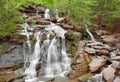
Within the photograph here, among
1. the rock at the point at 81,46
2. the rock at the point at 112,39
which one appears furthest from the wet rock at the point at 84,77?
the rock at the point at 112,39

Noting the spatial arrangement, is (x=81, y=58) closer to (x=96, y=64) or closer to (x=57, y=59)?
(x=96, y=64)

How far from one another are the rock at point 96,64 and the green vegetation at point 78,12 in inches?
186

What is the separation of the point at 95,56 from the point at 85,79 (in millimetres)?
2169

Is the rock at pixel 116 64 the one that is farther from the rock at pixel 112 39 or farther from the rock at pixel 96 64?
the rock at pixel 112 39

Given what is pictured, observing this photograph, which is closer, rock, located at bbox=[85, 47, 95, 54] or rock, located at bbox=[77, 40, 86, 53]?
rock, located at bbox=[85, 47, 95, 54]

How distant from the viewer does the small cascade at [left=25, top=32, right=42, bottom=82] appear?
12.1 meters

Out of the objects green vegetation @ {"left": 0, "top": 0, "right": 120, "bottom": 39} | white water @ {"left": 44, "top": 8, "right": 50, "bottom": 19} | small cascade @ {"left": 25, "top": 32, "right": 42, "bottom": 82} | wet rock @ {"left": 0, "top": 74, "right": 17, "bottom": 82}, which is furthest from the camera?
white water @ {"left": 44, "top": 8, "right": 50, "bottom": 19}

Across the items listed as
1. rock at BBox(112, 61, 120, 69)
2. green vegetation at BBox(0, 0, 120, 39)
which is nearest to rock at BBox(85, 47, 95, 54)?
rock at BBox(112, 61, 120, 69)

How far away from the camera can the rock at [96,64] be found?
1145 centimetres

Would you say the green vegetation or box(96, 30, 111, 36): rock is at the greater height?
the green vegetation

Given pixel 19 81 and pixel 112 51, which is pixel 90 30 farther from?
pixel 19 81

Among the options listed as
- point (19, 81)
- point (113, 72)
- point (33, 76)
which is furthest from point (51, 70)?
point (113, 72)

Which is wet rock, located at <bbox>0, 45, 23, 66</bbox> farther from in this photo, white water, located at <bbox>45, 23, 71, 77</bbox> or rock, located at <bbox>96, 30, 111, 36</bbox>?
rock, located at <bbox>96, 30, 111, 36</bbox>

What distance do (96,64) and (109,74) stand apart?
1094mm
